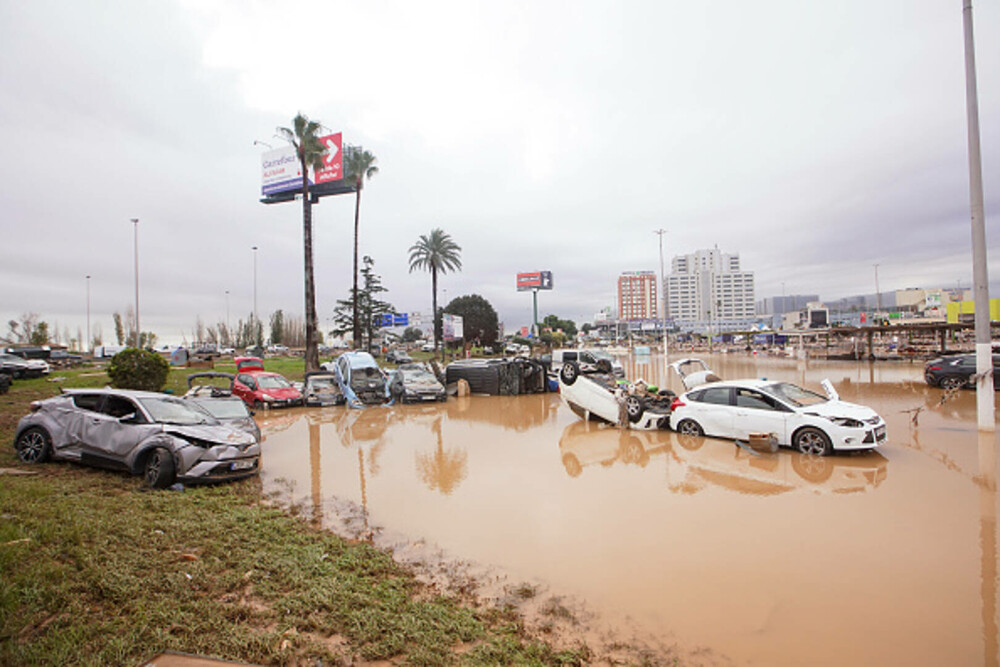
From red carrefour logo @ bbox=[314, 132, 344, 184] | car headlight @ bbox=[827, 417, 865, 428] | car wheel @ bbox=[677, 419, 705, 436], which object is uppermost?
red carrefour logo @ bbox=[314, 132, 344, 184]

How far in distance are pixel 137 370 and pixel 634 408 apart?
1607cm

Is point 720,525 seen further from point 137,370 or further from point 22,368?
point 22,368

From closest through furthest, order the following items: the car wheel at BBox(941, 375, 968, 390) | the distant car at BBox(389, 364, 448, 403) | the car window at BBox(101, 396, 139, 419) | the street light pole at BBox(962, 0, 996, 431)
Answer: the car window at BBox(101, 396, 139, 419)
the street light pole at BBox(962, 0, 996, 431)
the car wheel at BBox(941, 375, 968, 390)
the distant car at BBox(389, 364, 448, 403)

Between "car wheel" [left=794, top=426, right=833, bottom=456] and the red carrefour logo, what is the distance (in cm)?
5036

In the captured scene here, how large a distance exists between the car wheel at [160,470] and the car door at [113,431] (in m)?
0.49

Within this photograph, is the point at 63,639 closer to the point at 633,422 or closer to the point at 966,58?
the point at 633,422

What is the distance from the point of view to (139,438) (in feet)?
26.0

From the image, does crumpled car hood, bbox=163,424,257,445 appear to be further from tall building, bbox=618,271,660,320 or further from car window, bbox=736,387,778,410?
tall building, bbox=618,271,660,320

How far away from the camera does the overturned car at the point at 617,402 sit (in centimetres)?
1283

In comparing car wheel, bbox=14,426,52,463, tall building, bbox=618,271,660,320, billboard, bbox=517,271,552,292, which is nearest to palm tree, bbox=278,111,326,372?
car wheel, bbox=14,426,52,463

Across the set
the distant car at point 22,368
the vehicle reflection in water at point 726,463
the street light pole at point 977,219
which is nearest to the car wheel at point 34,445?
the vehicle reflection in water at point 726,463

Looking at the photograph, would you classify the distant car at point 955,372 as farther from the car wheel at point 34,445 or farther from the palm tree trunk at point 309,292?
the palm tree trunk at point 309,292

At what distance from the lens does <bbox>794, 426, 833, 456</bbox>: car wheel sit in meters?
9.30

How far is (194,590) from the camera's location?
13.8ft
